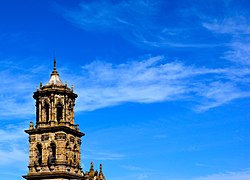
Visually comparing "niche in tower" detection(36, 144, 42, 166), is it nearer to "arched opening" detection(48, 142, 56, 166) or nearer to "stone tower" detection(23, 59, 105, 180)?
"stone tower" detection(23, 59, 105, 180)

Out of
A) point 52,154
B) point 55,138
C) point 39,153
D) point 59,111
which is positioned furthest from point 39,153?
point 59,111

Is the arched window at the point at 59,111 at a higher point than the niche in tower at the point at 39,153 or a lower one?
higher

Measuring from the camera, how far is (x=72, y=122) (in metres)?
73.6

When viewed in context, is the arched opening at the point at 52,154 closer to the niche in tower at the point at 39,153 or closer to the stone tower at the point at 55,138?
the stone tower at the point at 55,138

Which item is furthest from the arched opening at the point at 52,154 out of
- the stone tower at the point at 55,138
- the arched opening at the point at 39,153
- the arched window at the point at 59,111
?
the arched window at the point at 59,111

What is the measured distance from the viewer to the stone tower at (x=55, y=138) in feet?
230

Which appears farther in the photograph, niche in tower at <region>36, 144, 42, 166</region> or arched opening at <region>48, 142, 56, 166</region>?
niche in tower at <region>36, 144, 42, 166</region>

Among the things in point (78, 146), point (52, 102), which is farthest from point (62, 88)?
point (78, 146)

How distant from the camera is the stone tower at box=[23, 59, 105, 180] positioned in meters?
70.1

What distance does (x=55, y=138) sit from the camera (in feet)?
233

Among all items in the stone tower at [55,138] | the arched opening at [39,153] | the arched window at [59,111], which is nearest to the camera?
the stone tower at [55,138]

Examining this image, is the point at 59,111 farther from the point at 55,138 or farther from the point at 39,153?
the point at 39,153

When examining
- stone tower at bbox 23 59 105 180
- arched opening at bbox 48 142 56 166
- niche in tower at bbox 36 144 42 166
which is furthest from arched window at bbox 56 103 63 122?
niche in tower at bbox 36 144 42 166

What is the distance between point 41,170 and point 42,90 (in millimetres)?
9873
